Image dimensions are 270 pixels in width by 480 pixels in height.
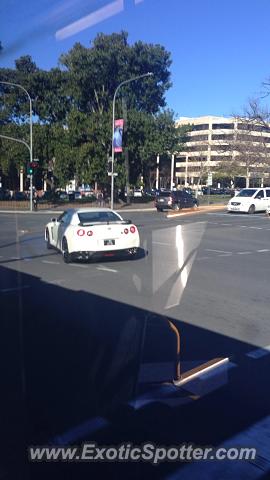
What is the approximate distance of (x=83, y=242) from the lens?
37.9 feet

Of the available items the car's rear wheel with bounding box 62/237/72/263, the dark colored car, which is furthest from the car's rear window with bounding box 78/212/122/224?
the dark colored car

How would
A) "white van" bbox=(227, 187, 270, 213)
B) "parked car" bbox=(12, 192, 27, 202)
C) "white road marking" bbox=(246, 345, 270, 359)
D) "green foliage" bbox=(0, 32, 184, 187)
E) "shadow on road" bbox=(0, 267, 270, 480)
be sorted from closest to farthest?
"shadow on road" bbox=(0, 267, 270, 480) → "white road marking" bbox=(246, 345, 270, 359) → "white van" bbox=(227, 187, 270, 213) → "green foliage" bbox=(0, 32, 184, 187) → "parked car" bbox=(12, 192, 27, 202)

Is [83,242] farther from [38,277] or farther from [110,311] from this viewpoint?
[110,311]

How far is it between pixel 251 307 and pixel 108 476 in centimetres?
486

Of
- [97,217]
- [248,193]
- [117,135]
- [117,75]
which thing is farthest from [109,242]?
[117,135]

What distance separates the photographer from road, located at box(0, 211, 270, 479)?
3.92 m

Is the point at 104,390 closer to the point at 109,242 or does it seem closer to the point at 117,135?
the point at 109,242

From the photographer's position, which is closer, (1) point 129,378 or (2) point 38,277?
(1) point 129,378

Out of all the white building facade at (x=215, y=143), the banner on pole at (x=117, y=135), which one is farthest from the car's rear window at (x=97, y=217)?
the white building facade at (x=215, y=143)

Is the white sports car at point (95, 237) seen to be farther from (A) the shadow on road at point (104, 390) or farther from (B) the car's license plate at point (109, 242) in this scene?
(A) the shadow on road at point (104, 390)

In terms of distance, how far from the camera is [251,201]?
32.7m

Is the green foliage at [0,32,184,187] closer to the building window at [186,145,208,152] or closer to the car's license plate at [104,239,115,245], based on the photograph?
the car's license plate at [104,239,115,245]

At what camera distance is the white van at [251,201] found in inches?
1286

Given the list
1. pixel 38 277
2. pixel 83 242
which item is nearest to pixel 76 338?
pixel 38 277
